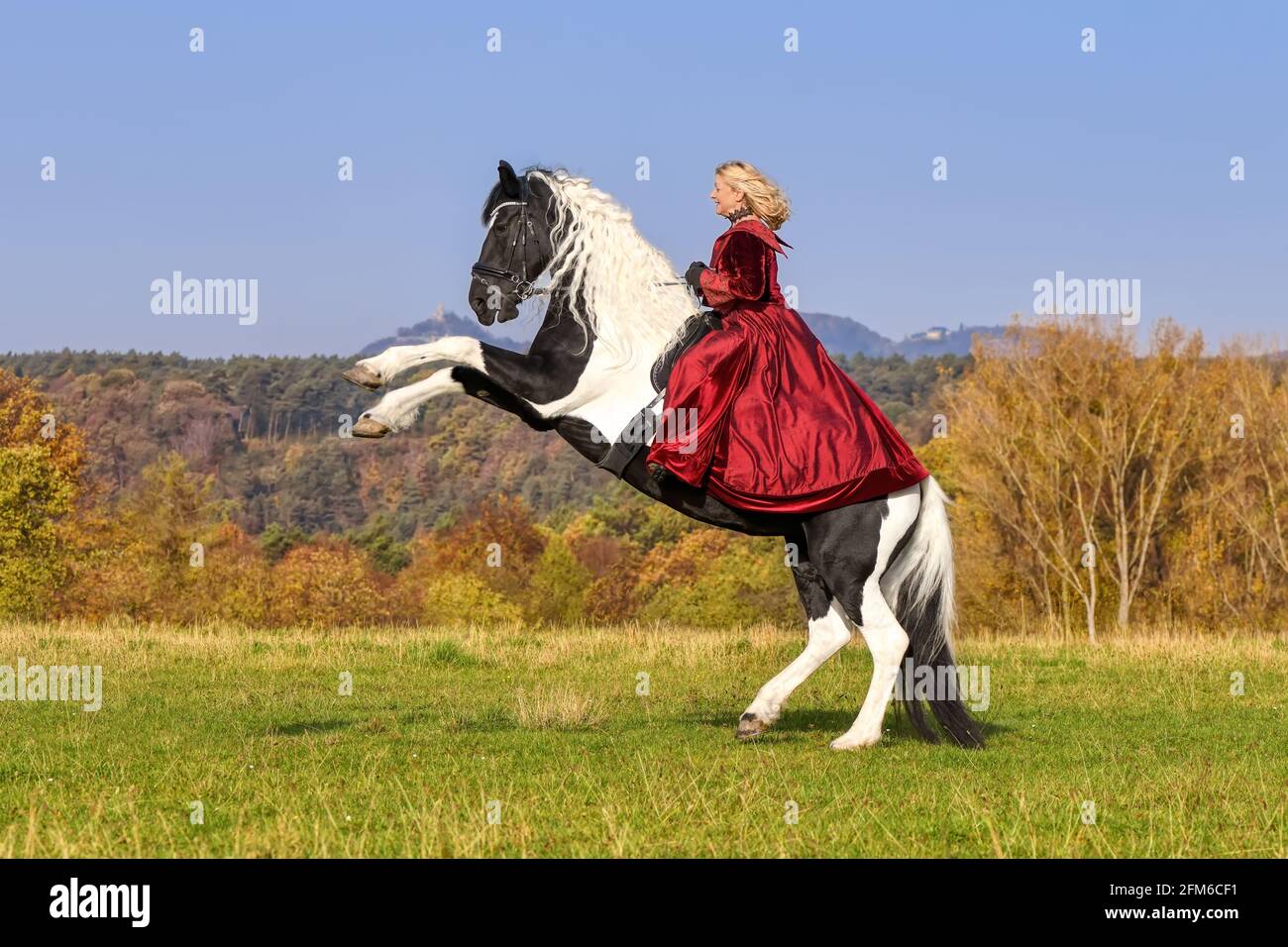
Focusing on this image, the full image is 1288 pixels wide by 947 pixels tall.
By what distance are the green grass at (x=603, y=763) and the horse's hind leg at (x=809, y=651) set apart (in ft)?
0.95

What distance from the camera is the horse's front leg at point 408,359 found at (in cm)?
835

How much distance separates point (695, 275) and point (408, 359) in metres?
1.99

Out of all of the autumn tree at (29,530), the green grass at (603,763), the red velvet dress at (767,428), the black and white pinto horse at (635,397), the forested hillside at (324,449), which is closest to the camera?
the green grass at (603,763)

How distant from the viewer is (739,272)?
8.87m

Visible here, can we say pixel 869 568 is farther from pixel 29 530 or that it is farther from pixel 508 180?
pixel 29 530

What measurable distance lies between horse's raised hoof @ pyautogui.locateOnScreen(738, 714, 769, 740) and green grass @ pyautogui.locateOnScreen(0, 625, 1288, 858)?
21 centimetres

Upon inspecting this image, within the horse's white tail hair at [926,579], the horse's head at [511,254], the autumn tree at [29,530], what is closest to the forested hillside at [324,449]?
the autumn tree at [29,530]

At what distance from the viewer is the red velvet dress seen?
8.65 metres

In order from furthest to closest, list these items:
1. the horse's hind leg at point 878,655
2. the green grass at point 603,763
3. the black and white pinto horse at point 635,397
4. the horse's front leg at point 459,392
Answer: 1. the horse's hind leg at point 878,655
2. the black and white pinto horse at point 635,397
3. the horse's front leg at point 459,392
4. the green grass at point 603,763

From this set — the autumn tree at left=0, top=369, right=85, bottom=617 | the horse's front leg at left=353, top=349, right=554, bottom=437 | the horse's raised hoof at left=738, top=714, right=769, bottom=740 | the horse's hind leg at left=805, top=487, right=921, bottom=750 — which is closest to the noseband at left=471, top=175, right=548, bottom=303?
the horse's front leg at left=353, top=349, right=554, bottom=437

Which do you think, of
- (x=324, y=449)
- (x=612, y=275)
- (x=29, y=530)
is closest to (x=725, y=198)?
(x=612, y=275)

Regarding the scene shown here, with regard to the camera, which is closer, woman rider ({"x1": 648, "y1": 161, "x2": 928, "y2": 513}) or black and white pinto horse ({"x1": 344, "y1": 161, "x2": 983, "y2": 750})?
woman rider ({"x1": 648, "y1": 161, "x2": 928, "y2": 513})

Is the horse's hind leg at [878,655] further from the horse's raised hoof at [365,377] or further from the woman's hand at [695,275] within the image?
the horse's raised hoof at [365,377]

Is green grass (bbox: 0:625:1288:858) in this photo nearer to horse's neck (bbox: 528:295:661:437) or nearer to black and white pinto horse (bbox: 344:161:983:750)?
black and white pinto horse (bbox: 344:161:983:750)
